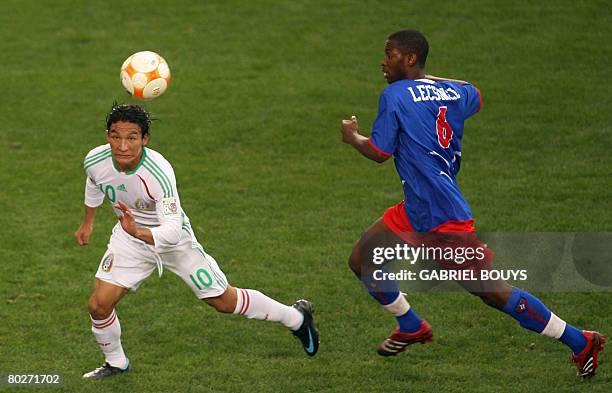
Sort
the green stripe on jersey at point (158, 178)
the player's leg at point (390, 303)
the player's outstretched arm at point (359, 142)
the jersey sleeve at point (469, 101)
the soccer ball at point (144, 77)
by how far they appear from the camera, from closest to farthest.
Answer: the green stripe on jersey at point (158, 178), the player's outstretched arm at point (359, 142), the jersey sleeve at point (469, 101), the player's leg at point (390, 303), the soccer ball at point (144, 77)

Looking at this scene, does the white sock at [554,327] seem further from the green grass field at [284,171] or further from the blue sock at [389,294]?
the blue sock at [389,294]

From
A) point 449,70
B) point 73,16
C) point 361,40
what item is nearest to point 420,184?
point 449,70

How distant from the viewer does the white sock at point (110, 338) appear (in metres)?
7.85

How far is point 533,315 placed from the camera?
25.3ft

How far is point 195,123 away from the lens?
46.4ft

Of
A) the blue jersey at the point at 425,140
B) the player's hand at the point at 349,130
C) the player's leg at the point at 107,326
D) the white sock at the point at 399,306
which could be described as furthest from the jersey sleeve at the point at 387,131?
the player's leg at the point at 107,326

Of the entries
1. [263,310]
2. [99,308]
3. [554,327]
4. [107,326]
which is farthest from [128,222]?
[554,327]

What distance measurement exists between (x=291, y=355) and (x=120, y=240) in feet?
5.55

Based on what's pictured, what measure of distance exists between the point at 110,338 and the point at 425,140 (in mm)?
2725

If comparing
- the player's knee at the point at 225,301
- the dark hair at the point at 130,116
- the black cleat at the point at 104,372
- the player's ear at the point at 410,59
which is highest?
the player's ear at the point at 410,59

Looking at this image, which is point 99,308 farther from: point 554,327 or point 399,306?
point 554,327

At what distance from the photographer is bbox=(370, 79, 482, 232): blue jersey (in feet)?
24.6

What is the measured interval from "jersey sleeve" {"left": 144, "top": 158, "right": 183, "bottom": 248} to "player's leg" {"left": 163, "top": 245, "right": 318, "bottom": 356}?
0.38 metres

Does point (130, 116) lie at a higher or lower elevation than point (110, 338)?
higher
